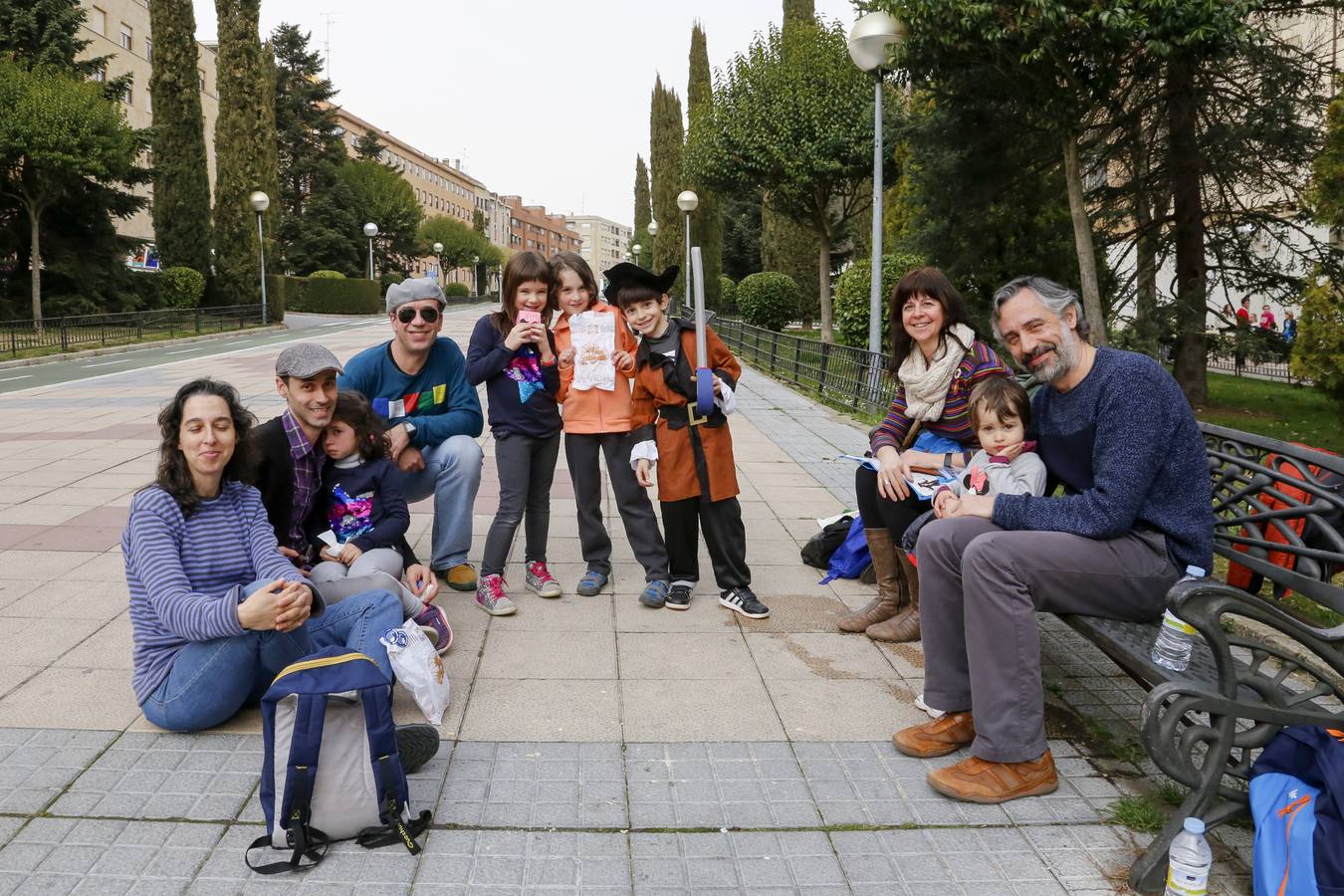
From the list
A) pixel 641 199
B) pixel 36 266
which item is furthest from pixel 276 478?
pixel 641 199

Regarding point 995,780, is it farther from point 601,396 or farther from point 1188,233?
point 1188,233

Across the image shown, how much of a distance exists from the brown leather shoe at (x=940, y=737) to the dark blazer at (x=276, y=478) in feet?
7.92

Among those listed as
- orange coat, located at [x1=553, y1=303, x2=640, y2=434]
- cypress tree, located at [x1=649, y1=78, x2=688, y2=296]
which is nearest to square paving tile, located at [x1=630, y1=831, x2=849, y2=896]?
orange coat, located at [x1=553, y1=303, x2=640, y2=434]

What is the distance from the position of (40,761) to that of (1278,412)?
15.6 metres

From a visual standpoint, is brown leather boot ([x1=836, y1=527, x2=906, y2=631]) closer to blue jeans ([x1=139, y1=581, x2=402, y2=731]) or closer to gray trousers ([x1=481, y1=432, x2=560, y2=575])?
gray trousers ([x1=481, y1=432, x2=560, y2=575])

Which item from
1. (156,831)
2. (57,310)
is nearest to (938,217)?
(156,831)

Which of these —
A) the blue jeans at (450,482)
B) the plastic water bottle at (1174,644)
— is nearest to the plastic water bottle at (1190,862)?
the plastic water bottle at (1174,644)

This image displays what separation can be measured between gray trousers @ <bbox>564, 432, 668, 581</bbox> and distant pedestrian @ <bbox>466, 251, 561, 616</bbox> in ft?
0.55

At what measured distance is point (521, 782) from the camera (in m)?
3.00

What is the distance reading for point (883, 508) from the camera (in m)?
4.35

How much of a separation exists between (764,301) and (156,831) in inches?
996

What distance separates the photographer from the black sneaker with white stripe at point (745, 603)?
15.1 feet

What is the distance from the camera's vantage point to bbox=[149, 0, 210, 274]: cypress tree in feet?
105

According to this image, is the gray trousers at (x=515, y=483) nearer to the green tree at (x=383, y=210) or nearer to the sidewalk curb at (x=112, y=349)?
the sidewalk curb at (x=112, y=349)
